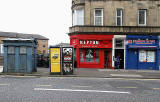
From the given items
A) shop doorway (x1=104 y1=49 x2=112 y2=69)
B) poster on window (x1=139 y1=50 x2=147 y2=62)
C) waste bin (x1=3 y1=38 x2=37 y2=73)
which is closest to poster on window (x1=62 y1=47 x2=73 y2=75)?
waste bin (x1=3 y1=38 x2=37 y2=73)

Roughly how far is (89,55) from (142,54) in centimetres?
635

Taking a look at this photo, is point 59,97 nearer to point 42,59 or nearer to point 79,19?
point 42,59

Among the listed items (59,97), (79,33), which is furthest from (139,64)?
(59,97)

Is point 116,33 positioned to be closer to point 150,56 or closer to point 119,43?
point 119,43

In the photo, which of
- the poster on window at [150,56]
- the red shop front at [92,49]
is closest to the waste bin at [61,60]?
the red shop front at [92,49]

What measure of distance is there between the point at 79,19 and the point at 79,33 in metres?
2.02

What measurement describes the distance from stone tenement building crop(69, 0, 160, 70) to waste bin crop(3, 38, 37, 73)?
6081 mm

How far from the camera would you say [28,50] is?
36.5 feet

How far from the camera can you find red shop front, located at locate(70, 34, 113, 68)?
15625mm

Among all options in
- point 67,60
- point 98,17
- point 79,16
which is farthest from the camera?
point 79,16

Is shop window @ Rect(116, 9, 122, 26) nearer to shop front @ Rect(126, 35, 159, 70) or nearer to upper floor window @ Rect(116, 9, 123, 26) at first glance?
upper floor window @ Rect(116, 9, 123, 26)

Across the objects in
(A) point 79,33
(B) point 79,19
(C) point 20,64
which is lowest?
(C) point 20,64

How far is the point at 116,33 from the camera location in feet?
51.6

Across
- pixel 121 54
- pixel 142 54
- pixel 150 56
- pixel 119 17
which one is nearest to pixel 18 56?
pixel 121 54
